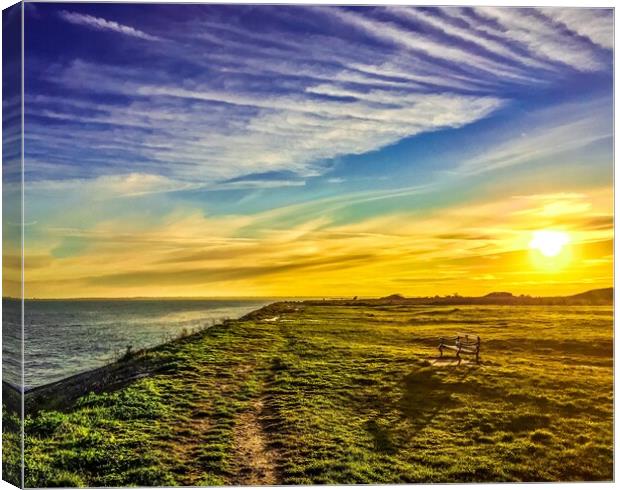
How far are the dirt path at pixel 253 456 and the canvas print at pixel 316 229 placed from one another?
36 millimetres

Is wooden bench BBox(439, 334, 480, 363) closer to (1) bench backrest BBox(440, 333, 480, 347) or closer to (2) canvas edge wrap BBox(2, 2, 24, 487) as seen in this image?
(1) bench backrest BBox(440, 333, 480, 347)

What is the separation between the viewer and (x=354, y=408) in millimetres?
9648

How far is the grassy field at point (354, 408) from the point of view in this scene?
8.98m

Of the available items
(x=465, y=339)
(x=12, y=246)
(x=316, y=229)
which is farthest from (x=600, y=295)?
(x=12, y=246)

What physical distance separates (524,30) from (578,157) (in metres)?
1.91

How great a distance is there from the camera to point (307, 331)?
10570 mm

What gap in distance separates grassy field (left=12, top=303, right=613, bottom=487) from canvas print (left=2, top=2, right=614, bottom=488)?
32 mm

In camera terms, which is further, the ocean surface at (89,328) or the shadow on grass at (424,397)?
the shadow on grass at (424,397)

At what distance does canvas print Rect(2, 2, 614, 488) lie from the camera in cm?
908

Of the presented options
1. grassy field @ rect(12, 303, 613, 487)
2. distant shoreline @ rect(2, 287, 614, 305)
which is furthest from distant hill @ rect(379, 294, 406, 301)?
grassy field @ rect(12, 303, 613, 487)

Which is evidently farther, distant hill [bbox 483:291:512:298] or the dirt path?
distant hill [bbox 483:291:512:298]

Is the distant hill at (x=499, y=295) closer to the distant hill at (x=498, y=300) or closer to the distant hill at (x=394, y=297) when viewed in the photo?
the distant hill at (x=498, y=300)

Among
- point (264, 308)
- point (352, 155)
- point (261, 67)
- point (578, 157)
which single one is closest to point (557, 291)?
point (578, 157)

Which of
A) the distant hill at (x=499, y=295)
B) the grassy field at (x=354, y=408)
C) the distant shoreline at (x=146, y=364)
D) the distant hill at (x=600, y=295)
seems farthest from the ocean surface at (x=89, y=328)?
the distant hill at (x=600, y=295)
